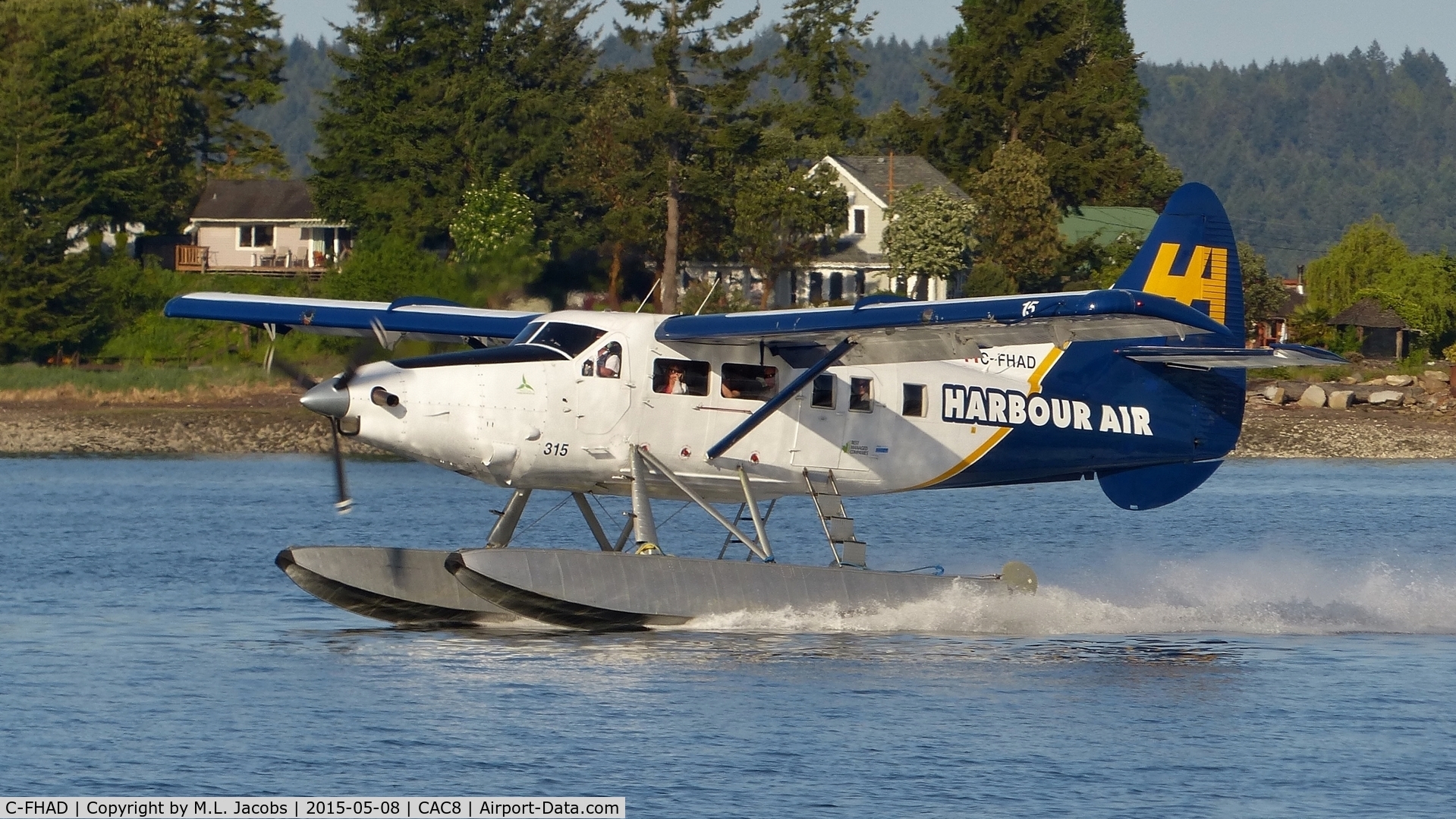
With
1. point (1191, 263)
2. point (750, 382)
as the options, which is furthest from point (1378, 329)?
point (750, 382)

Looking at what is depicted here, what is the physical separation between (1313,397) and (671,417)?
112 feet

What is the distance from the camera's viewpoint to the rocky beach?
42062 mm

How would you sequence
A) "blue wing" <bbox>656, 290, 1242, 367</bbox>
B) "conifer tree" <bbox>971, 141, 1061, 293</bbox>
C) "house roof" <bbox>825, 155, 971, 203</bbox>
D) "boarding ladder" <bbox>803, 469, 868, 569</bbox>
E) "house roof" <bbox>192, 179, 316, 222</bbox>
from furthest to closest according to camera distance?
"house roof" <bbox>192, 179, 316, 222</bbox>
"house roof" <bbox>825, 155, 971, 203</bbox>
"conifer tree" <bbox>971, 141, 1061, 293</bbox>
"boarding ladder" <bbox>803, 469, 868, 569</bbox>
"blue wing" <bbox>656, 290, 1242, 367</bbox>

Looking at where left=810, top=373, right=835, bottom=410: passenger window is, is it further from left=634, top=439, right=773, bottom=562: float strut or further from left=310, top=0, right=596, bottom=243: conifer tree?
left=310, top=0, right=596, bottom=243: conifer tree

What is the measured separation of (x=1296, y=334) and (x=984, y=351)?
148ft

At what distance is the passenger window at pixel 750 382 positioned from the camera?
15.9 metres

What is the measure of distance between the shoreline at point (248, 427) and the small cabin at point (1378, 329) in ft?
46.1

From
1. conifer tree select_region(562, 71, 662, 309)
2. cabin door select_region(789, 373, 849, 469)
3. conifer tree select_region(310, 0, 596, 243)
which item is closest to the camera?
cabin door select_region(789, 373, 849, 469)


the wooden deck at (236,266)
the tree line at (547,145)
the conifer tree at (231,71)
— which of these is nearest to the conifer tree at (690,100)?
the tree line at (547,145)

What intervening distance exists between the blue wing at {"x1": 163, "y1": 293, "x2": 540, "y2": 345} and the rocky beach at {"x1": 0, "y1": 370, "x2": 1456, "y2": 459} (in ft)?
74.0

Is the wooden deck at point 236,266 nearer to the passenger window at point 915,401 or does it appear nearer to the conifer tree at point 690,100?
the conifer tree at point 690,100

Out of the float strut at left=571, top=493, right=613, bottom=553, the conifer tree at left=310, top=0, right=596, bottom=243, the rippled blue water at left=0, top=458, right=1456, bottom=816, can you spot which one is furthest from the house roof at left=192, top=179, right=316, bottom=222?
the float strut at left=571, top=493, right=613, bottom=553

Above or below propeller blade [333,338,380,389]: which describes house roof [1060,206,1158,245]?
above

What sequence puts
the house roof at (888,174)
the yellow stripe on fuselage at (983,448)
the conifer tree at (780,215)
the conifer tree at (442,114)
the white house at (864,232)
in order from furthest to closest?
the house roof at (888,174) < the white house at (864,232) < the conifer tree at (780,215) < the conifer tree at (442,114) < the yellow stripe on fuselage at (983,448)
